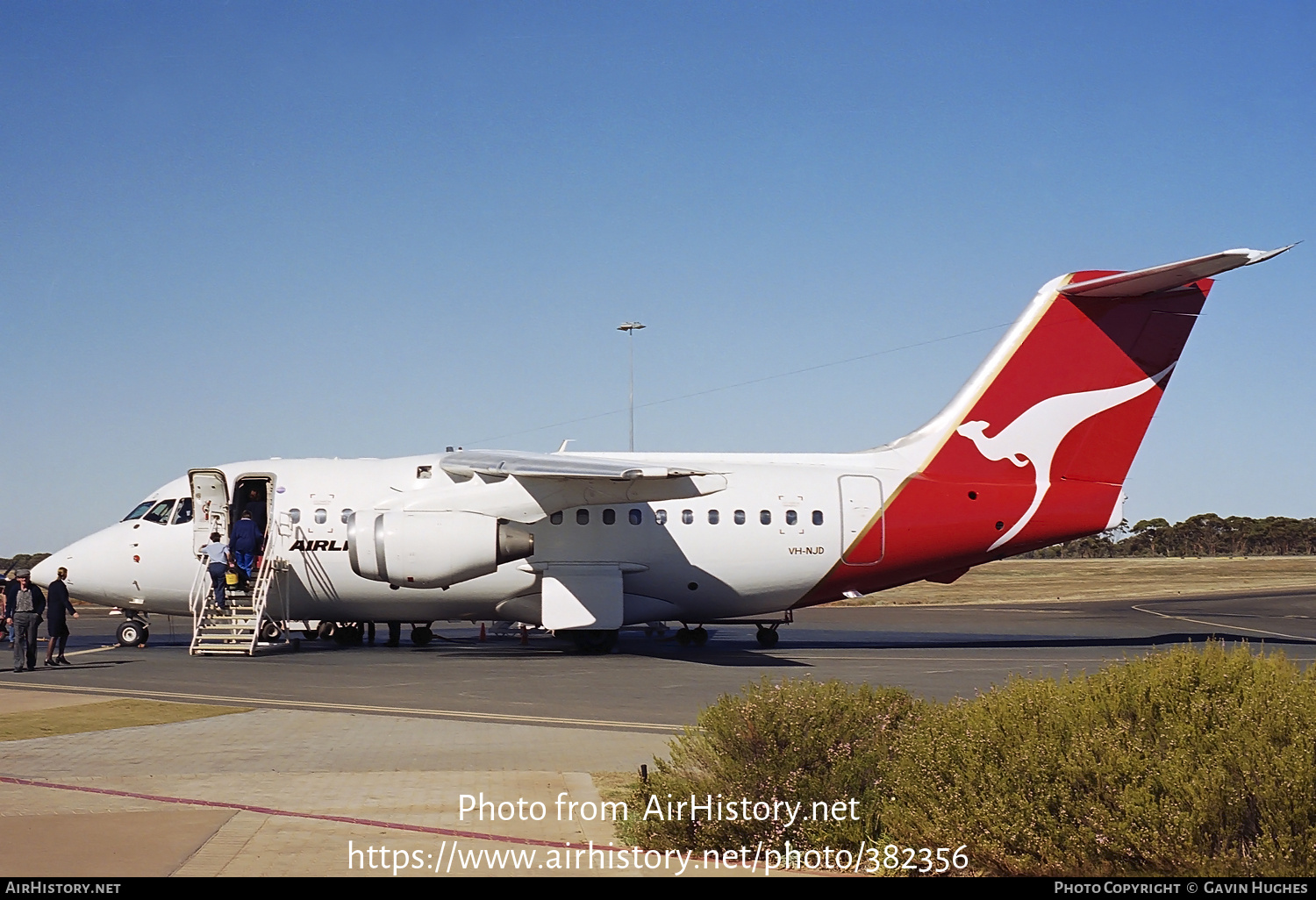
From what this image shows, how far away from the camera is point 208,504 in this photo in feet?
79.4

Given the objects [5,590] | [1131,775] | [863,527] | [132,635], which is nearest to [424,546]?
[132,635]

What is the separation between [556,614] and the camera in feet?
72.2

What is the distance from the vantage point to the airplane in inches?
897

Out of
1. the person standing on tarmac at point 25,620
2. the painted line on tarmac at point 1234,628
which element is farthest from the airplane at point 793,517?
the painted line on tarmac at point 1234,628

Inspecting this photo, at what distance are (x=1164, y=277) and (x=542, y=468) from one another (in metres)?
12.2

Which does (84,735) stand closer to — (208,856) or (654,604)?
(208,856)

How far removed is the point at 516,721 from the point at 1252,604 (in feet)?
115

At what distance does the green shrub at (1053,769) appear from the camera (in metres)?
5.95

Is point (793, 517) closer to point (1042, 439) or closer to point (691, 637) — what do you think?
point (691, 637)

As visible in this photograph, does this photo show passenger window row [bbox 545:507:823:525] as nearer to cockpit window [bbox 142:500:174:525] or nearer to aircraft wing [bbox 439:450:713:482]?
aircraft wing [bbox 439:450:713:482]

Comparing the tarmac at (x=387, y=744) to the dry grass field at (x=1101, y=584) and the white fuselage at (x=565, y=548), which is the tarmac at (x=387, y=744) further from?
the dry grass field at (x=1101, y=584)

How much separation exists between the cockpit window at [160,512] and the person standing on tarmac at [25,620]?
4244mm

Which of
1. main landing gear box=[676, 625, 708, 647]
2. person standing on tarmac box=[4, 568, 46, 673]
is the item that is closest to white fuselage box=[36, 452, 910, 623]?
main landing gear box=[676, 625, 708, 647]

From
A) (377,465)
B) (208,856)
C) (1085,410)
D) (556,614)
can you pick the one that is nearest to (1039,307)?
(1085,410)
